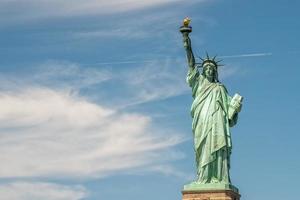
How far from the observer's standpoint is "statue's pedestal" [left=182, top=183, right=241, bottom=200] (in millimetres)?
29969

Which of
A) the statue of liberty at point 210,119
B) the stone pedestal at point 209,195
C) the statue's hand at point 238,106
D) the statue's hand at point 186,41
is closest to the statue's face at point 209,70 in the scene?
the statue of liberty at point 210,119

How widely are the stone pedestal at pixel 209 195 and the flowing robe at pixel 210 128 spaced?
0.62 meters

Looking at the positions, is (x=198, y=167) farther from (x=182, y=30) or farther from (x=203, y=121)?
(x=182, y=30)

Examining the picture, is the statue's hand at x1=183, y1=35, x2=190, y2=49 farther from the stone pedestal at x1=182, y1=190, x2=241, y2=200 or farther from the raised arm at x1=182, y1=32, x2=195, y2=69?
the stone pedestal at x1=182, y1=190, x2=241, y2=200

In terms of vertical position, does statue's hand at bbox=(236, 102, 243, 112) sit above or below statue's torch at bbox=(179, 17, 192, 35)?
below

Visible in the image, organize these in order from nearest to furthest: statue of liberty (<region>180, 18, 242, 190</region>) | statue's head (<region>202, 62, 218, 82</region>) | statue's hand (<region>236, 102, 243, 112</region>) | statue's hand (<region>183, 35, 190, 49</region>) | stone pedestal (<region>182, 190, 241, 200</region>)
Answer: stone pedestal (<region>182, 190, 241, 200</region>) < statue of liberty (<region>180, 18, 242, 190</region>) < statue's hand (<region>236, 102, 243, 112</region>) < statue's hand (<region>183, 35, 190, 49</region>) < statue's head (<region>202, 62, 218, 82</region>)

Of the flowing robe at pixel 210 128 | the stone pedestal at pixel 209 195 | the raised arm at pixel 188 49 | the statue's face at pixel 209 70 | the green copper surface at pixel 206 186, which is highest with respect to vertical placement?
the raised arm at pixel 188 49

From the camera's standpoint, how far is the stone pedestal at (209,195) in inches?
1179

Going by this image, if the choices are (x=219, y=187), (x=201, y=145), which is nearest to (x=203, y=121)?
(x=201, y=145)

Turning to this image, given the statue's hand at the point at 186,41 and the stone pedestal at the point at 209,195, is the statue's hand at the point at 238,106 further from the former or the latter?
the stone pedestal at the point at 209,195

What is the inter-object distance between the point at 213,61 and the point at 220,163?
4406 millimetres

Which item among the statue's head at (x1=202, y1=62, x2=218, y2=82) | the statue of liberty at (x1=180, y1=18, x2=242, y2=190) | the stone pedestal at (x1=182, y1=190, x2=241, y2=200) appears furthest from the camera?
the statue's head at (x1=202, y1=62, x2=218, y2=82)

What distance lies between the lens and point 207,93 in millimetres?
32031

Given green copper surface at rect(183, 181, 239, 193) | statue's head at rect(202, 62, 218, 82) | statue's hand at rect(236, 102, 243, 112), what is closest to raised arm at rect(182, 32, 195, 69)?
statue's head at rect(202, 62, 218, 82)
